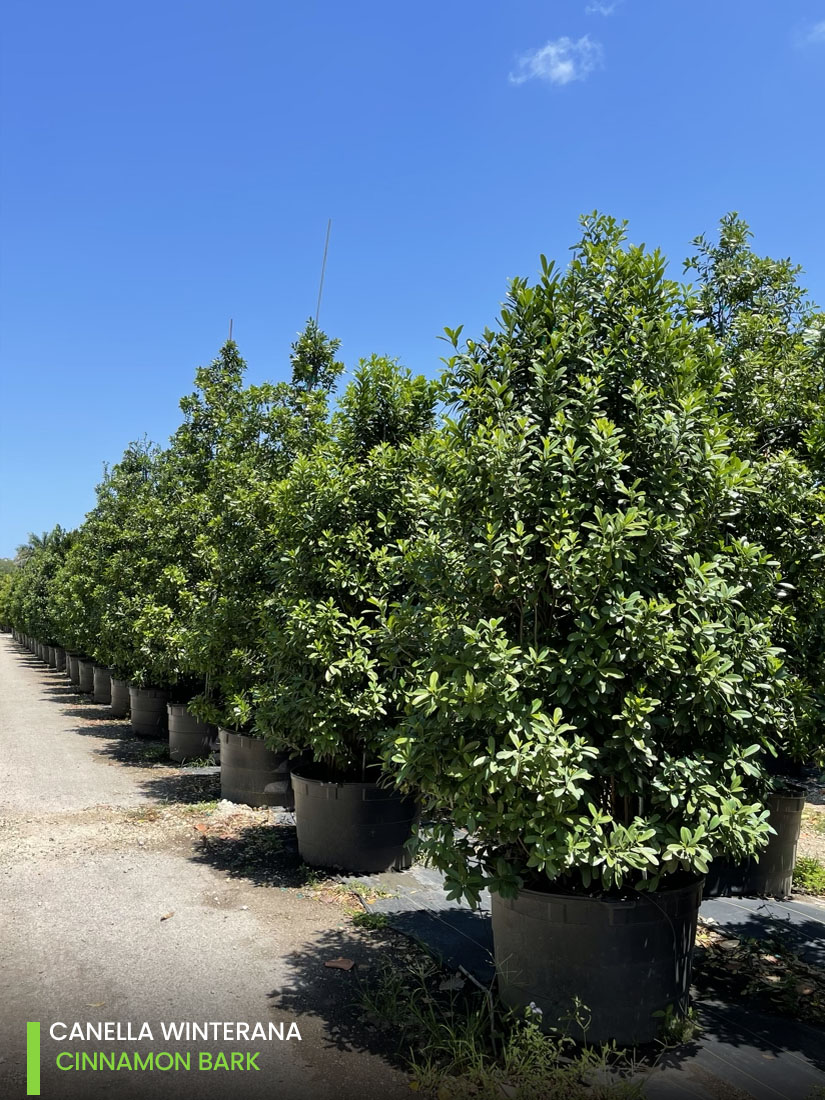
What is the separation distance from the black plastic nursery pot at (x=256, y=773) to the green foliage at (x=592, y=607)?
5.07m

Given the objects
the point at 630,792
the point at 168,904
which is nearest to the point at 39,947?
the point at 168,904

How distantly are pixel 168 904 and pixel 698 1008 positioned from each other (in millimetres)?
3944

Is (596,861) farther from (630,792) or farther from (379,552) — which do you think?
(379,552)

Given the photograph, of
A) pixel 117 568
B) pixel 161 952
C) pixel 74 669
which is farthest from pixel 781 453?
pixel 74 669

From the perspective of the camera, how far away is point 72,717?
1953 cm

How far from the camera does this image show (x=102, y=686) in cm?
2278

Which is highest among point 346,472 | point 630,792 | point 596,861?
point 346,472

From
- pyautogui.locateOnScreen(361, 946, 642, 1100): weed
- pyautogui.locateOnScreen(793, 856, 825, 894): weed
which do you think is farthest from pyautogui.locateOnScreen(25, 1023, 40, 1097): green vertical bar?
pyautogui.locateOnScreen(793, 856, 825, 894): weed

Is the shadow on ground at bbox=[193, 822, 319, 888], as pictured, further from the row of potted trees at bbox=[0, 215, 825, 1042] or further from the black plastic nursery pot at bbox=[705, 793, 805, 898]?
the black plastic nursery pot at bbox=[705, 793, 805, 898]

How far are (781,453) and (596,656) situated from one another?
2.02 m

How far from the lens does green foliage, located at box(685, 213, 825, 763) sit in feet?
15.0

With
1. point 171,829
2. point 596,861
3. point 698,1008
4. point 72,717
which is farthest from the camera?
point 72,717

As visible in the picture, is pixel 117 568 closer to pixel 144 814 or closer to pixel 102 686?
pixel 102 686

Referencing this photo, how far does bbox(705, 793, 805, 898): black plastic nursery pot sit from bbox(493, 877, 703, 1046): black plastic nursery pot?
2759 millimetres
